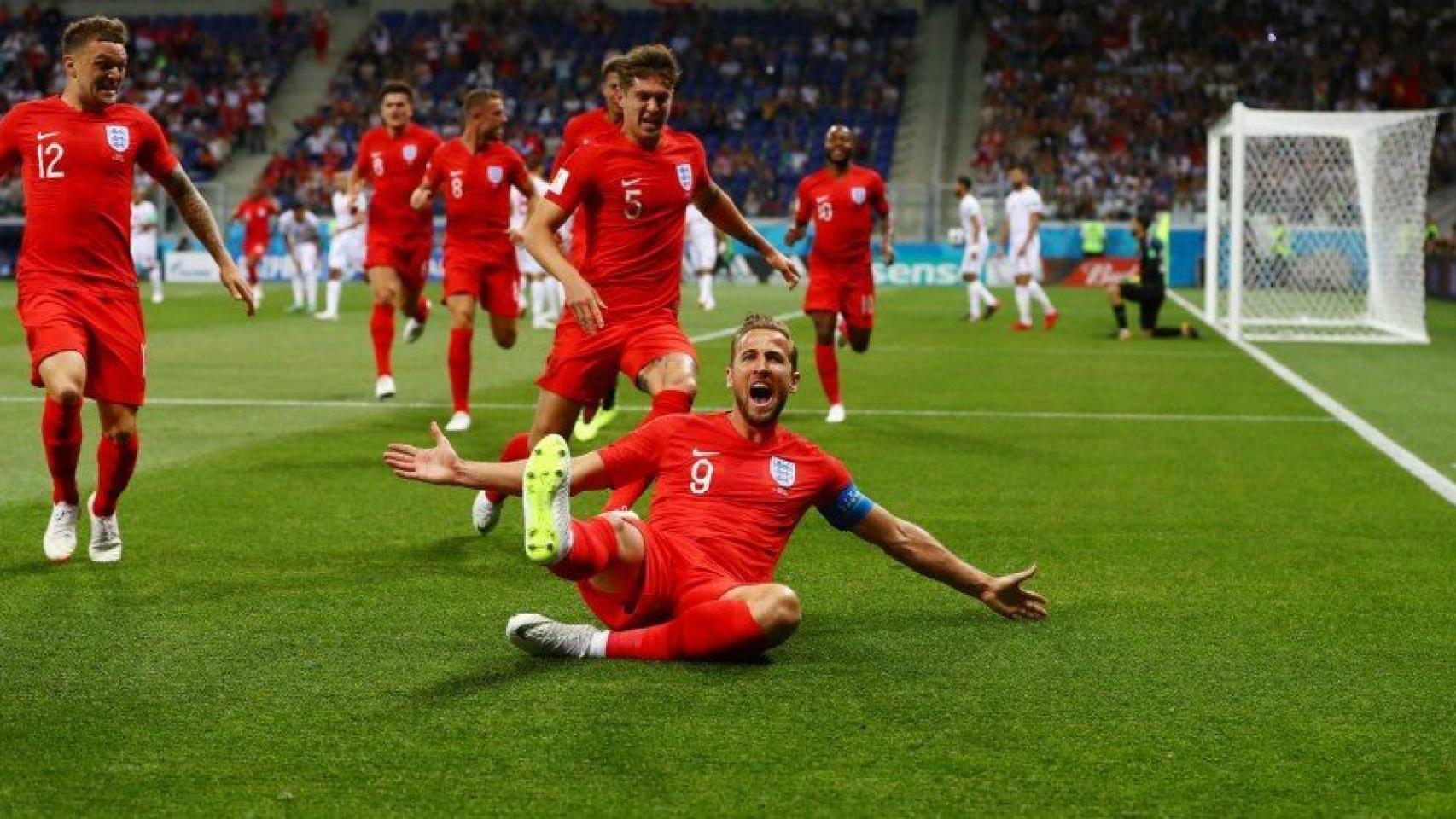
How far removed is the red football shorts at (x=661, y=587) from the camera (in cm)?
583

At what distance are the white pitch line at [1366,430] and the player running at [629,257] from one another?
413 cm

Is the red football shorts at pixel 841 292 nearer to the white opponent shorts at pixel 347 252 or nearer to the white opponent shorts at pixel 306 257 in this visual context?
the white opponent shorts at pixel 347 252

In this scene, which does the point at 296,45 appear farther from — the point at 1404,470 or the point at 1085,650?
the point at 1085,650

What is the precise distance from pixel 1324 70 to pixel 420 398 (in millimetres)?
36693

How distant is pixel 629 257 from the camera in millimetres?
8641

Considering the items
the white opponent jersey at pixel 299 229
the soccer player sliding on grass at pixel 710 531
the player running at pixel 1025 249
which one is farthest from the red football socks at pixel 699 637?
the white opponent jersey at pixel 299 229

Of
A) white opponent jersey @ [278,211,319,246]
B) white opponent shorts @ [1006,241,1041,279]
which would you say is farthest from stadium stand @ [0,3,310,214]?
white opponent shorts @ [1006,241,1041,279]

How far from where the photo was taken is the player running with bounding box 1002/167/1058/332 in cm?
2666

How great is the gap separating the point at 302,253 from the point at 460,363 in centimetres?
1873

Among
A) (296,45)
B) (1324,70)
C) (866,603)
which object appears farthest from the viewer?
(296,45)

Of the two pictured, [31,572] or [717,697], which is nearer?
[717,697]

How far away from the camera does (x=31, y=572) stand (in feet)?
24.2

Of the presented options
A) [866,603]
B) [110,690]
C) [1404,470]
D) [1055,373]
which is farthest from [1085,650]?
[1055,373]

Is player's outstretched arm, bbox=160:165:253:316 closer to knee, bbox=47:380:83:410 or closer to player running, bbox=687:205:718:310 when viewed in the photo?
knee, bbox=47:380:83:410
